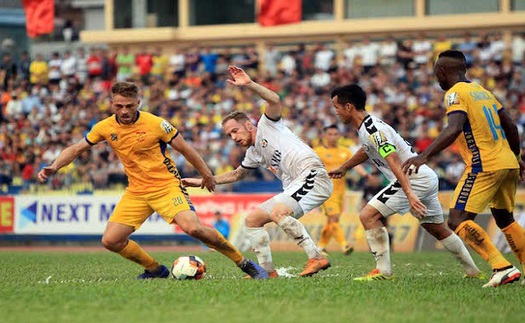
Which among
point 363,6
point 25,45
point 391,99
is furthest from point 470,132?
point 25,45

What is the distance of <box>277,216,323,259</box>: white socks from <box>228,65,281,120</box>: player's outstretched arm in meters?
1.17

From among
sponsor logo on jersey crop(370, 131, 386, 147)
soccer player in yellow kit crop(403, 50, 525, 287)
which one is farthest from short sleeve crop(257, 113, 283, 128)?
soccer player in yellow kit crop(403, 50, 525, 287)

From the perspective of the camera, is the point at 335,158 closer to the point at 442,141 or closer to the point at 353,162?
the point at 353,162

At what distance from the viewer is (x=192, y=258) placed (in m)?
11.7

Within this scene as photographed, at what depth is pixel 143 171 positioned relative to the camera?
11.4 metres

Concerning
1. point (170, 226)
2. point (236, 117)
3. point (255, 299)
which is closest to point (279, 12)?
point (170, 226)

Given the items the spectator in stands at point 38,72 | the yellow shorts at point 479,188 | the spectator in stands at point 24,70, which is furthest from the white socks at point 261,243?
the spectator in stands at point 24,70

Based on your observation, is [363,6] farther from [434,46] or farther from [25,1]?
[25,1]

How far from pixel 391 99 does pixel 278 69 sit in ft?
16.7

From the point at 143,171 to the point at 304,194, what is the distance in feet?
5.99

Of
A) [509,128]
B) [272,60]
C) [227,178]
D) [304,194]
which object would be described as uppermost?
[272,60]

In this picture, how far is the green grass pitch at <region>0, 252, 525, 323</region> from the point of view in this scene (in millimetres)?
8164

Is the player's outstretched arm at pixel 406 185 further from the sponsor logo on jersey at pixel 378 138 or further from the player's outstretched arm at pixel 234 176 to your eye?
the player's outstretched arm at pixel 234 176

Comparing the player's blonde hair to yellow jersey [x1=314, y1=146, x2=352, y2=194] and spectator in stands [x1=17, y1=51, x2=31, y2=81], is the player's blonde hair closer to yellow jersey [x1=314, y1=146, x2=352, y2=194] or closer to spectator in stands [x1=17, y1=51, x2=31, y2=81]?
yellow jersey [x1=314, y1=146, x2=352, y2=194]
